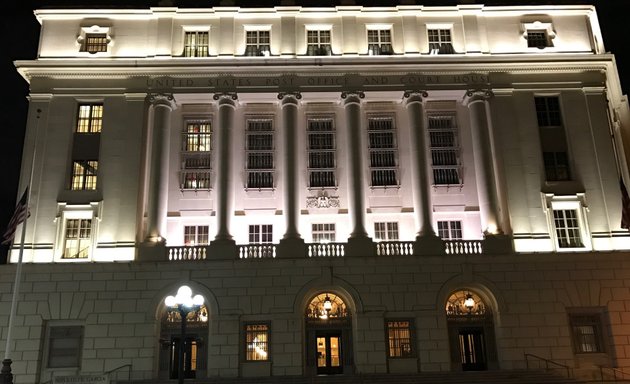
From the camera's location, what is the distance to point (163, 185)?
111 ft

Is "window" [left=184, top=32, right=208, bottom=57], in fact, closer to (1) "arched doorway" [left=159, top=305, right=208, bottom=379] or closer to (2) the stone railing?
(2) the stone railing

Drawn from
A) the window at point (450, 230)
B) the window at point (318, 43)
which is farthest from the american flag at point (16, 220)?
the window at point (450, 230)

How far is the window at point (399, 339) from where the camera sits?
31.2 m

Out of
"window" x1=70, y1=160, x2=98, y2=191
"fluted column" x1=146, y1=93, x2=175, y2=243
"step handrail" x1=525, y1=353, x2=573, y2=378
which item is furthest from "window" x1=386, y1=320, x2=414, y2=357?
"window" x1=70, y1=160, x2=98, y2=191

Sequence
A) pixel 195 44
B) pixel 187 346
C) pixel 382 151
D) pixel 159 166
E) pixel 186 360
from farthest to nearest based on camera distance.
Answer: pixel 195 44 → pixel 382 151 → pixel 159 166 → pixel 187 346 → pixel 186 360

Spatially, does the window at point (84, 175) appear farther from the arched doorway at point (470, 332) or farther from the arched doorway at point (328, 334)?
the arched doorway at point (470, 332)

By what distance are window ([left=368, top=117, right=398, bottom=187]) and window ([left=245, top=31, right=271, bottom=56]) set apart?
752cm

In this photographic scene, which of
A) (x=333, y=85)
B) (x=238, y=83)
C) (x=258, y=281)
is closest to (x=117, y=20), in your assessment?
(x=238, y=83)

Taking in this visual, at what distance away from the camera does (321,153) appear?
3612 cm

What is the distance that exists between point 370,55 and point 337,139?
5362mm

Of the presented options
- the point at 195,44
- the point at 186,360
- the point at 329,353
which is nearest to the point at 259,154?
the point at 195,44

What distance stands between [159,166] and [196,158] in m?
2.39

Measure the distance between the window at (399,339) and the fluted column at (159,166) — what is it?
1275 centimetres

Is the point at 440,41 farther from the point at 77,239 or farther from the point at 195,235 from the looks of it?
the point at 77,239
